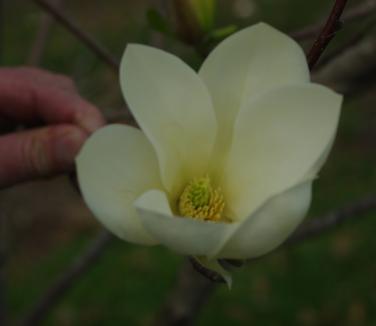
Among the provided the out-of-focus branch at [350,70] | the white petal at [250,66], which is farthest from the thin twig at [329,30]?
the out-of-focus branch at [350,70]

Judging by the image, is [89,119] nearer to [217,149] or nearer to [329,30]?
[217,149]

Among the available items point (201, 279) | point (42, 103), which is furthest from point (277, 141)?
point (201, 279)

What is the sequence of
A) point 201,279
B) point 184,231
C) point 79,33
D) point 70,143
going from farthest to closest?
1. point 201,279
2. point 79,33
3. point 70,143
4. point 184,231

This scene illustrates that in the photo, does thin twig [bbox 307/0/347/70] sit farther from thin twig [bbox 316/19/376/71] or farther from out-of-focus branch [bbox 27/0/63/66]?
out-of-focus branch [bbox 27/0/63/66]

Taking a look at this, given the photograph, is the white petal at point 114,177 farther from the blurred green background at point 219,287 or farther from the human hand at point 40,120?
the blurred green background at point 219,287

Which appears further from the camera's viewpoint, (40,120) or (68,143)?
(40,120)

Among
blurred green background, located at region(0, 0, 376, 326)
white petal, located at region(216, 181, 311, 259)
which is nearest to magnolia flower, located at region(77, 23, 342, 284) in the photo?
white petal, located at region(216, 181, 311, 259)

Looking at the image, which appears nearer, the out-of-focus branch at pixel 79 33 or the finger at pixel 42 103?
the finger at pixel 42 103

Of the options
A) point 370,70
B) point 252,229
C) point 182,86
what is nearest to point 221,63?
point 182,86
